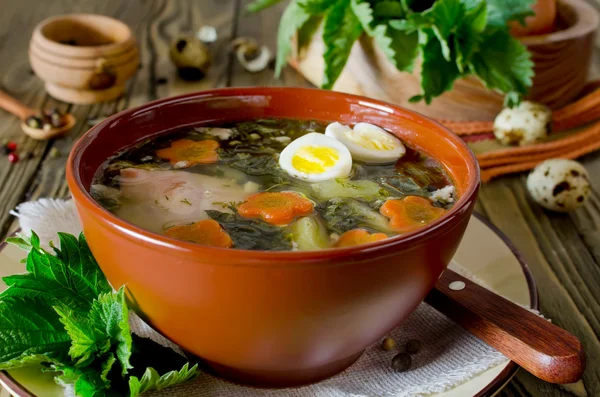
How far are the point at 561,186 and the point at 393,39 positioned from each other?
0.71 m

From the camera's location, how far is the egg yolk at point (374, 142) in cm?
154

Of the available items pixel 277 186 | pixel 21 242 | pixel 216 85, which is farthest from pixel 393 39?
pixel 21 242

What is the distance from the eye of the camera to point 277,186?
4.75 ft

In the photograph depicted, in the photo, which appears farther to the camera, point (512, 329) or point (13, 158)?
point (13, 158)

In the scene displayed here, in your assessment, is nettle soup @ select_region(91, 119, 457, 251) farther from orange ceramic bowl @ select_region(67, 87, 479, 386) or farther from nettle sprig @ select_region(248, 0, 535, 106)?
nettle sprig @ select_region(248, 0, 535, 106)

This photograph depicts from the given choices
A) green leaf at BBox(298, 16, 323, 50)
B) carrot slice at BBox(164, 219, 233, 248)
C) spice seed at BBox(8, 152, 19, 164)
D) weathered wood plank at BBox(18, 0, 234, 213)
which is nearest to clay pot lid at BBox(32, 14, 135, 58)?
weathered wood plank at BBox(18, 0, 234, 213)

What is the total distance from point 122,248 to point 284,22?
1806 mm

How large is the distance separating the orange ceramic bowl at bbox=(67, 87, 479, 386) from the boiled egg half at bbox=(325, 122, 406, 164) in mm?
208

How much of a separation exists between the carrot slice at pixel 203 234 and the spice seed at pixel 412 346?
1.34 ft

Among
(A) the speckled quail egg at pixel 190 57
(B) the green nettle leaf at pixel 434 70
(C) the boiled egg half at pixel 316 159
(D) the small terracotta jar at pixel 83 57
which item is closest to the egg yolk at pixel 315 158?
(C) the boiled egg half at pixel 316 159

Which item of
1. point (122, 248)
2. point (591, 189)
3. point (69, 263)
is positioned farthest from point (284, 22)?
point (122, 248)

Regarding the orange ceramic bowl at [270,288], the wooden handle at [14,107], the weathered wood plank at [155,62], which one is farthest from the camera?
the wooden handle at [14,107]

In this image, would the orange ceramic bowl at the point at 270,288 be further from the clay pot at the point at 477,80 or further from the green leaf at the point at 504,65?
the clay pot at the point at 477,80

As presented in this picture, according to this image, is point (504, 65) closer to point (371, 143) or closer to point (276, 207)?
Result: point (371, 143)
